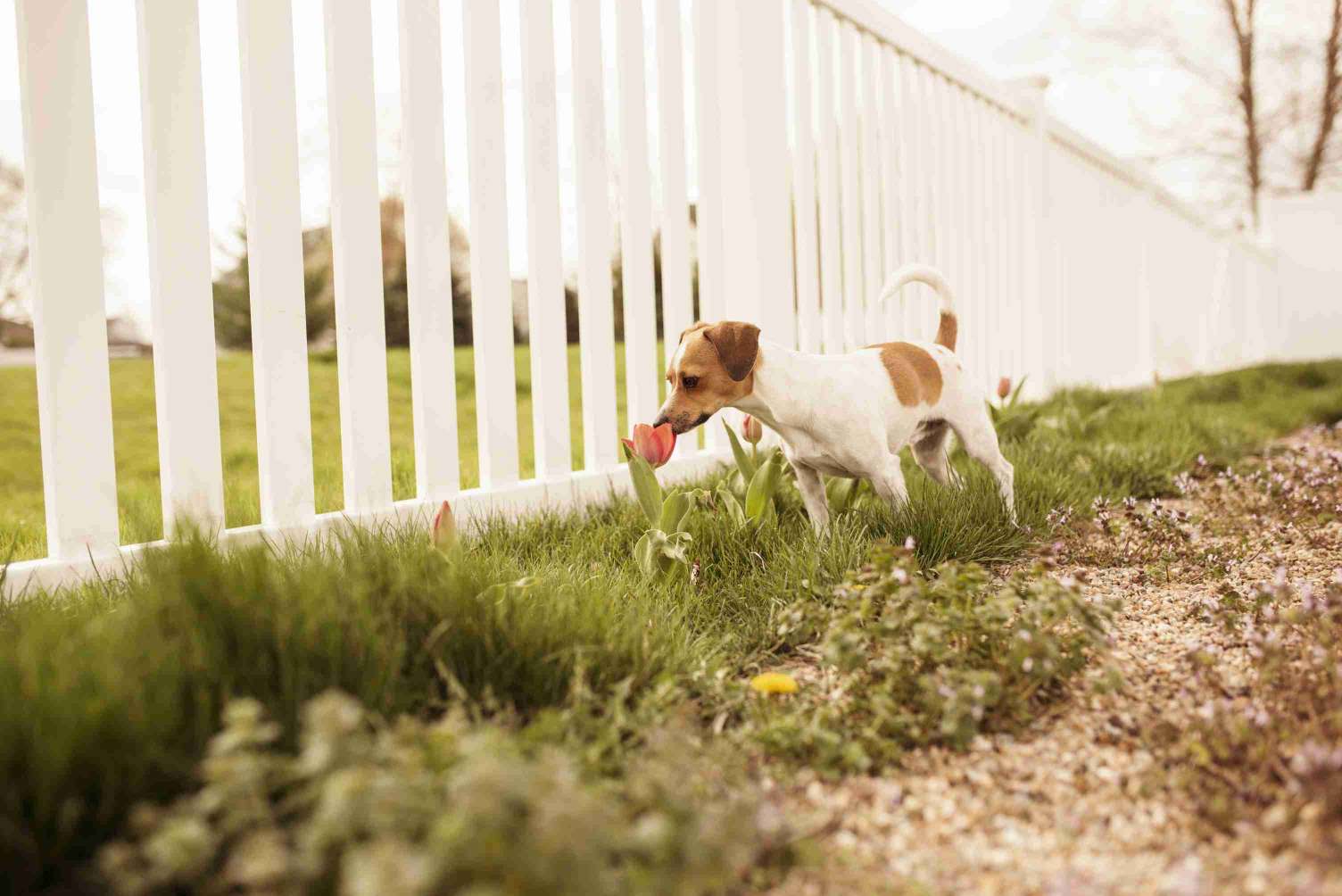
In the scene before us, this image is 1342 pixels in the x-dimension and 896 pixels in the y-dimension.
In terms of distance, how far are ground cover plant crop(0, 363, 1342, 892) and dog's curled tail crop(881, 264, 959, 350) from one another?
66 centimetres

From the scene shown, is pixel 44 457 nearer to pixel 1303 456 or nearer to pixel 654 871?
pixel 654 871

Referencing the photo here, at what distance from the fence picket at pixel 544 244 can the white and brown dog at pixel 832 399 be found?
0.84 m

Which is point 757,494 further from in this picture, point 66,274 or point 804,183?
point 804,183

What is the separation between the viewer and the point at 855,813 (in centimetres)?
152

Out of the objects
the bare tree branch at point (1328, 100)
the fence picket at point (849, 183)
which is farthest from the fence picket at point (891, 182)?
the bare tree branch at point (1328, 100)

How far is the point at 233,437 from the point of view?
6777 millimetres

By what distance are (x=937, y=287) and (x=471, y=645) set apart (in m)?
2.19

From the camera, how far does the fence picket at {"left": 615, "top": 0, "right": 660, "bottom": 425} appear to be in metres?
3.77

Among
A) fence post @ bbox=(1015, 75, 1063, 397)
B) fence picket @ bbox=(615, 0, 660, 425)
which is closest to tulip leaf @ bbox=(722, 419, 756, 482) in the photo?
fence picket @ bbox=(615, 0, 660, 425)

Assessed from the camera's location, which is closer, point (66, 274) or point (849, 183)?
point (66, 274)

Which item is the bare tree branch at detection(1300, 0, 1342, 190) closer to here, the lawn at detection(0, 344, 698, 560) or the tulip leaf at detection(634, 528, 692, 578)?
the lawn at detection(0, 344, 698, 560)

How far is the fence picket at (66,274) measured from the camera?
2230mm

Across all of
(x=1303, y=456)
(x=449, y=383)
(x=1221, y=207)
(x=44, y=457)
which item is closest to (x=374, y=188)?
(x=449, y=383)

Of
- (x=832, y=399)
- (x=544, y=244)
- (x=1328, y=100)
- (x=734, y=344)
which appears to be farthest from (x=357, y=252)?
(x=1328, y=100)
